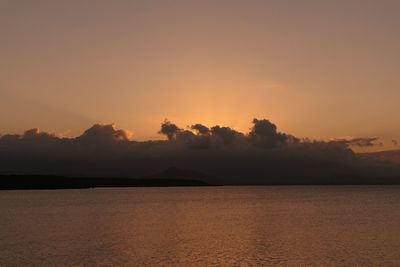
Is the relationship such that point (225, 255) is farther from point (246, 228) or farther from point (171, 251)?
point (246, 228)

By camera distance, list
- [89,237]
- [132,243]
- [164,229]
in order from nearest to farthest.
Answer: [132,243] → [89,237] → [164,229]

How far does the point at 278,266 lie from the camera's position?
46969 millimetres

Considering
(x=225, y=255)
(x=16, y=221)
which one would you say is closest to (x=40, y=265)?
(x=225, y=255)

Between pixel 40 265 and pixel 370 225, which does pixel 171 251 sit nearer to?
pixel 40 265

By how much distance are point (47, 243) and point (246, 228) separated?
34.9 metres

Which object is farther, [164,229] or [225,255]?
[164,229]

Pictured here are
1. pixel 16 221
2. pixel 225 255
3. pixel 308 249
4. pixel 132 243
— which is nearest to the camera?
pixel 225 255

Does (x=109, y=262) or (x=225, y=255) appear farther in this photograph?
(x=225, y=255)

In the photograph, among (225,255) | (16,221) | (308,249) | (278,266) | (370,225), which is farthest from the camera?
(16,221)

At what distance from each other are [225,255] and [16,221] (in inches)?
2441

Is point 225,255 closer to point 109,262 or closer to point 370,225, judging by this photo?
point 109,262

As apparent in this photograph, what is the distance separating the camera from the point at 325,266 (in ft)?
155

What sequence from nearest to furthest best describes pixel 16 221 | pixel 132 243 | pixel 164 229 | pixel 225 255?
pixel 225 255
pixel 132 243
pixel 164 229
pixel 16 221

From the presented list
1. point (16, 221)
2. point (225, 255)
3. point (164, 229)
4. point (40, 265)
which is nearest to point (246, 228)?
point (164, 229)
